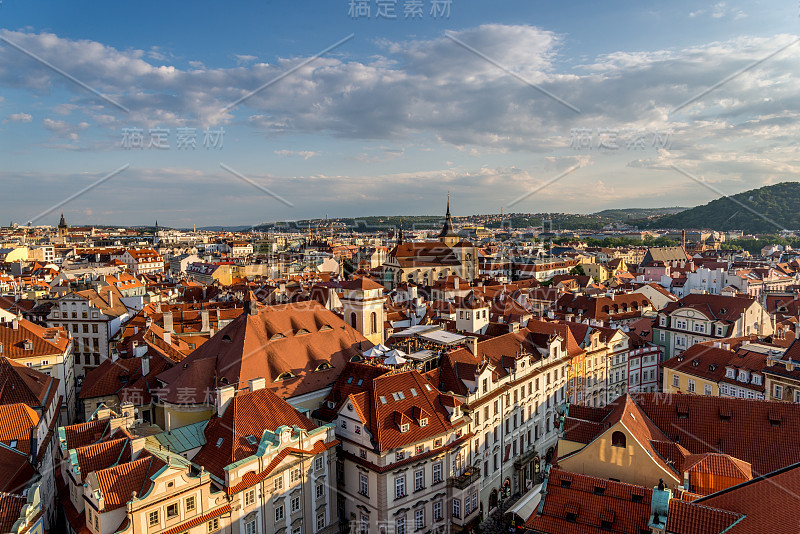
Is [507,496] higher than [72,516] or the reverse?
the reverse

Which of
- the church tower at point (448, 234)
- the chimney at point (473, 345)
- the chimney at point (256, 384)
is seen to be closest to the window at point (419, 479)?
the chimney at point (256, 384)

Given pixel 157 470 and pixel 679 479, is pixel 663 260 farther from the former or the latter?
pixel 157 470

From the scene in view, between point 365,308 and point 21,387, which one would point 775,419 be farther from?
point 21,387

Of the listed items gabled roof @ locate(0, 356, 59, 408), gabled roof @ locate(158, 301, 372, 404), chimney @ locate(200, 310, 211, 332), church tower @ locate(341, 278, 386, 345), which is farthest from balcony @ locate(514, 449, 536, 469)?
chimney @ locate(200, 310, 211, 332)

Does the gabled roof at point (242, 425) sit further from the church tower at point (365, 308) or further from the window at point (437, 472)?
the church tower at point (365, 308)

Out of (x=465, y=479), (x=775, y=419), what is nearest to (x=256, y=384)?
(x=465, y=479)

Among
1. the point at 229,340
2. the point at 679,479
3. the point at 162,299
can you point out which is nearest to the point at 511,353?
the point at 679,479
